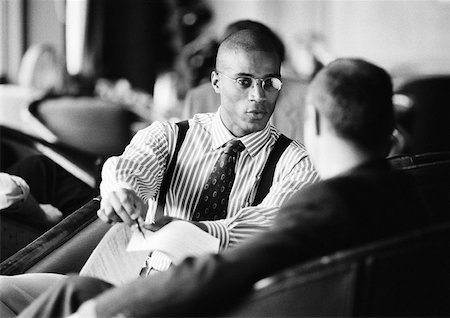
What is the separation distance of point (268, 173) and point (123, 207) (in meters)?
0.50

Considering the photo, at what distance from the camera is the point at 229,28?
3646 millimetres

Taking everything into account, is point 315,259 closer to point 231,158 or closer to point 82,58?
point 231,158

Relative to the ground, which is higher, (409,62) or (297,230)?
(297,230)

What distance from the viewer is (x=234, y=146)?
225 cm

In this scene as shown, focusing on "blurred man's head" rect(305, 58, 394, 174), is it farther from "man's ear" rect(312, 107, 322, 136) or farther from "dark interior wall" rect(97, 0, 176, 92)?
"dark interior wall" rect(97, 0, 176, 92)

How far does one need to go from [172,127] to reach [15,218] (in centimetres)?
82

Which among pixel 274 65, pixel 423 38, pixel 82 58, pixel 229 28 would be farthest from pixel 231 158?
pixel 423 38

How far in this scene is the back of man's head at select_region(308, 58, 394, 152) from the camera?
5.12 feet

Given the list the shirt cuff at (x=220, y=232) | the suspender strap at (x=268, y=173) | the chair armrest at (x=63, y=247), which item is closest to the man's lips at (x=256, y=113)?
the suspender strap at (x=268, y=173)

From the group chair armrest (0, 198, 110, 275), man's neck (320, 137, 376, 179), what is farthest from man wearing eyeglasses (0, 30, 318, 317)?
man's neck (320, 137, 376, 179)

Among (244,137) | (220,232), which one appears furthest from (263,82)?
(220,232)

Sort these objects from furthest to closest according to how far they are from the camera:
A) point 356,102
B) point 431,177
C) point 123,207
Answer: point 431,177, point 123,207, point 356,102

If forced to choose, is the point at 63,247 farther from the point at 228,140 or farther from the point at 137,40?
the point at 137,40

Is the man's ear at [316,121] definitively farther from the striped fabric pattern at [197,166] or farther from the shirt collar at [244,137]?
the shirt collar at [244,137]
